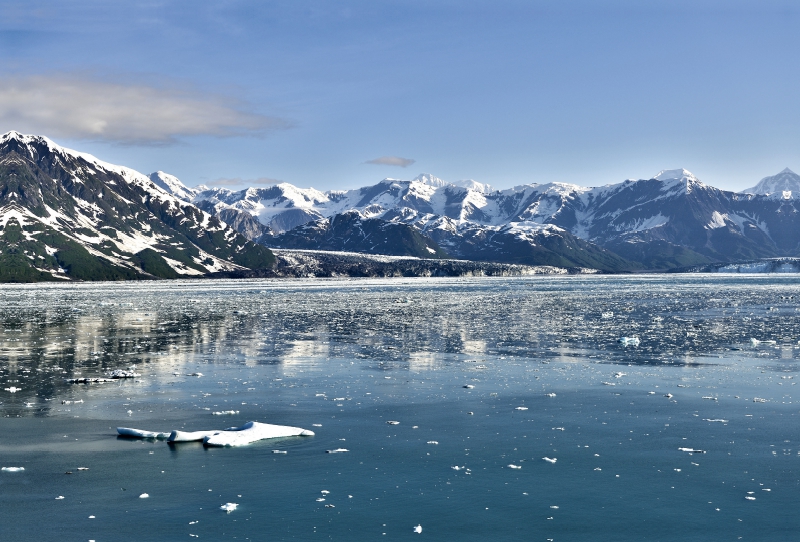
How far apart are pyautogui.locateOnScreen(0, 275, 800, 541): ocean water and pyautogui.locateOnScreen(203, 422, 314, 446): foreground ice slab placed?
417mm

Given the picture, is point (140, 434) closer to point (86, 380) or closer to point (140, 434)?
point (140, 434)

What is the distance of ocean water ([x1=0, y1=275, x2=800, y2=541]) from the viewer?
19031mm

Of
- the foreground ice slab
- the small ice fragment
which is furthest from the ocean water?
the small ice fragment

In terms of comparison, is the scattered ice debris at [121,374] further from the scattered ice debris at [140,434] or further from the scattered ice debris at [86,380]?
the scattered ice debris at [140,434]

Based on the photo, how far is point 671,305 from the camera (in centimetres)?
10369

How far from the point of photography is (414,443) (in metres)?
26.5

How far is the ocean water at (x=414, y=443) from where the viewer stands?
19.0 meters

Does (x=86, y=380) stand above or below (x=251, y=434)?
below

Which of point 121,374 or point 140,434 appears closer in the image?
point 140,434

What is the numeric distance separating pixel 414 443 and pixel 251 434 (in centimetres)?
600

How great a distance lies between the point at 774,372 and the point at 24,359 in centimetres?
4577

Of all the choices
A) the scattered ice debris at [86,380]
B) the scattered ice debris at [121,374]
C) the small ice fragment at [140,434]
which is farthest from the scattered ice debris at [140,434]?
the scattered ice debris at [121,374]

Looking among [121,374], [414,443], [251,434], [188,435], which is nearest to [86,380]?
[121,374]

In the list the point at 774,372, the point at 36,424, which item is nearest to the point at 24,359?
the point at 36,424
